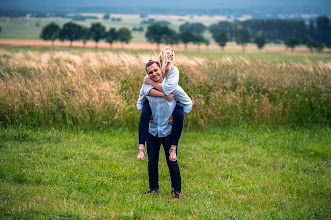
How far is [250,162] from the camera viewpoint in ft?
20.2

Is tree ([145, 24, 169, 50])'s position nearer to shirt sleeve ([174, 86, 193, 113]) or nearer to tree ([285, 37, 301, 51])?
tree ([285, 37, 301, 51])

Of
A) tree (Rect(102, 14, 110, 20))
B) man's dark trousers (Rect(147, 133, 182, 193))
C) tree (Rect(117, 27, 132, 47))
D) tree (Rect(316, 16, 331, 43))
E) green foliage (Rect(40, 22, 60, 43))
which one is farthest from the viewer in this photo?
tree (Rect(102, 14, 110, 20))

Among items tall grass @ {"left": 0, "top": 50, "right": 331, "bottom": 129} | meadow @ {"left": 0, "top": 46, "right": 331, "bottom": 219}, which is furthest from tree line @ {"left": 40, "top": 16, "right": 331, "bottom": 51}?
meadow @ {"left": 0, "top": 46, "right": 331, "bottom": 219}

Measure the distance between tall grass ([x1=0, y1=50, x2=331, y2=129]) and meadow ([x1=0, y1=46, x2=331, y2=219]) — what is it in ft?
0.11

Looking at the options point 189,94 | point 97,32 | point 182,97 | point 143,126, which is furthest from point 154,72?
point 97,32

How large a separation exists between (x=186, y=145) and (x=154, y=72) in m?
3.39

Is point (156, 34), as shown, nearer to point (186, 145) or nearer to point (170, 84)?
point (186, 145)

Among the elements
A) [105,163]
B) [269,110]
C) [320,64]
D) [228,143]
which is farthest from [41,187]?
[320,64]

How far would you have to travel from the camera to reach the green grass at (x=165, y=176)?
3.90m

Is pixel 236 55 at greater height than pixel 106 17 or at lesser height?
lesser

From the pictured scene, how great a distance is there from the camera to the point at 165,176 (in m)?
5.27

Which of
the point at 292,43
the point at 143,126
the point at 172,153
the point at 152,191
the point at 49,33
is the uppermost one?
the point at 49,33

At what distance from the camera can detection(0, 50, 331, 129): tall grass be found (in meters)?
8.01

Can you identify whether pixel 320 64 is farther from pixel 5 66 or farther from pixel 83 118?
pixel 5 66
